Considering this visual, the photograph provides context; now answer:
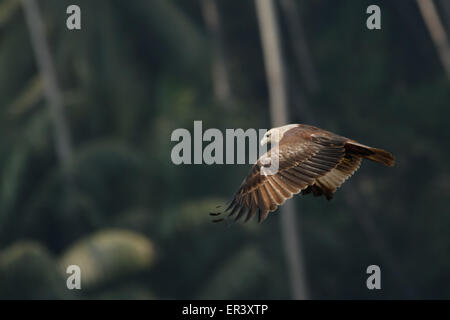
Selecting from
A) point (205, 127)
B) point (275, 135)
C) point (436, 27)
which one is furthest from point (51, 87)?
point (275, 135)

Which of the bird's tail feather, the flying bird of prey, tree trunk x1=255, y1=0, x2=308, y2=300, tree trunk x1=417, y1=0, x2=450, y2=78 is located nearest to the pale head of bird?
the flying bird of prey

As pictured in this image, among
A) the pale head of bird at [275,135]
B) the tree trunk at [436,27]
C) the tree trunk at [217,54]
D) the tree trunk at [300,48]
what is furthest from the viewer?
the tree trunk at [300,48]

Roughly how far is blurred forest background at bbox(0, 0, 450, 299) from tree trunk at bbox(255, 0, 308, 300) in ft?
0.90

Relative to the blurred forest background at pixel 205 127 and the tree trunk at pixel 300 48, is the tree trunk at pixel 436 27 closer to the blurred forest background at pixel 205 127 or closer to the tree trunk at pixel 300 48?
the blurred forest background at pixel 205 127

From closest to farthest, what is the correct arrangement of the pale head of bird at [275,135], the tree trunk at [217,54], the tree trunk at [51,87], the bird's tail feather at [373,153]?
the bird's tail feather at [373,153] → the pale head of bird at [275,135] → the tree trunk at [51,87] → the tree trunk at [217,54]

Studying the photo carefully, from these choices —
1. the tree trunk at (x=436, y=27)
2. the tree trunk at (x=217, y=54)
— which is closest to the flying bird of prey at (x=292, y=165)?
the tree trunk at (x=217, y=54)

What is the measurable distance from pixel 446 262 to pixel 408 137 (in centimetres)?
276

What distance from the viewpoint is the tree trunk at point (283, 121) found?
18547 millimetres

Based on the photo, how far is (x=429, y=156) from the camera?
23328mm

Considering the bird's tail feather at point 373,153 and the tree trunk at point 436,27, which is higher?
the tree trunk at point 436,27

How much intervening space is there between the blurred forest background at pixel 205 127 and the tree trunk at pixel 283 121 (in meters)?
0.27

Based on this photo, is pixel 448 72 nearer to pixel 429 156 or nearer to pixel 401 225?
pixel 429 156

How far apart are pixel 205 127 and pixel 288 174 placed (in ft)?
37.6

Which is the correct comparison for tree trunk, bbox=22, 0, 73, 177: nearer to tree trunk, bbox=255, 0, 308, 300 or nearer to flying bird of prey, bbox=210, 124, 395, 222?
tree trunk, bbox=255, 0, 308, 300
